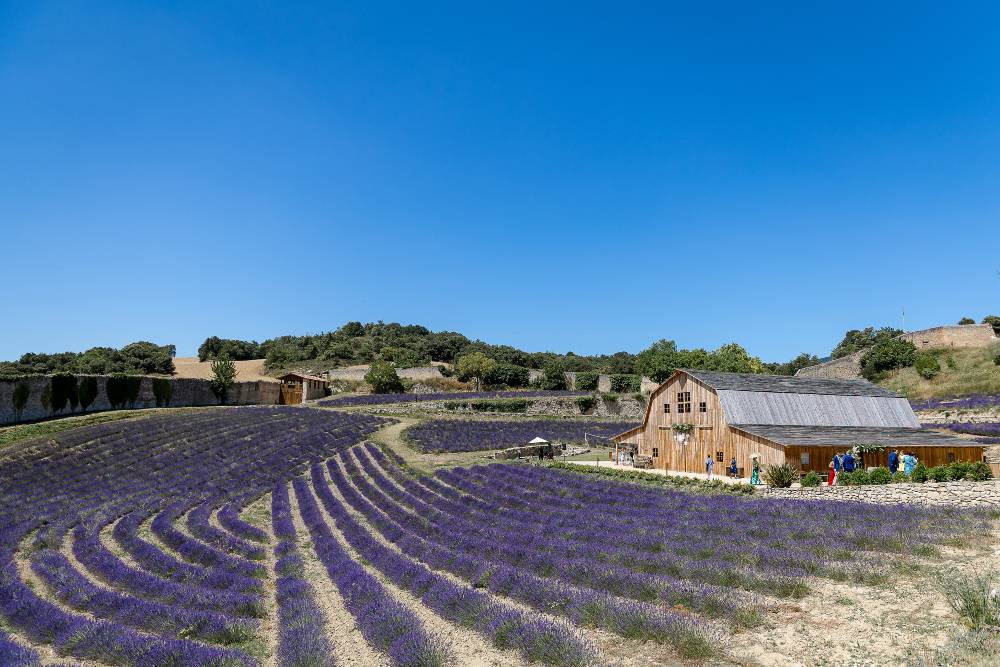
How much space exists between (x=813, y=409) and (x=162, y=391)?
1944 inches

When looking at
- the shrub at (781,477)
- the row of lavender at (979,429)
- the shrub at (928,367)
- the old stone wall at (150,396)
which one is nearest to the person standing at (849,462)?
the shrub at (781,477)

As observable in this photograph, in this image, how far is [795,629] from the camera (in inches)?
311

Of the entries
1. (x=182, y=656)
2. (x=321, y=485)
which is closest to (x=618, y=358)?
(x=321, y=485)

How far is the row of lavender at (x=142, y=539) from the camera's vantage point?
A: 8.95 metres

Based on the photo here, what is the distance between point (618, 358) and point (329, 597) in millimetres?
101226

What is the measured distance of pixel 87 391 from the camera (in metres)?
44.1

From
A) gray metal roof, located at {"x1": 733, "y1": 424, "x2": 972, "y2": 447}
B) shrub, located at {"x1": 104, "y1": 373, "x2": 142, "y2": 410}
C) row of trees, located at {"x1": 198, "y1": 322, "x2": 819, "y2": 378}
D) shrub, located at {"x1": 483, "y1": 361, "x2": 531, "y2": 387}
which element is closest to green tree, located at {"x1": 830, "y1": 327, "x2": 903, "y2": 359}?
row of trees, located at {"x1": 198, "y1": 322, "x2": 819, "y2": 378}

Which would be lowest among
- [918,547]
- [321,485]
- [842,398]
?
[321,485]

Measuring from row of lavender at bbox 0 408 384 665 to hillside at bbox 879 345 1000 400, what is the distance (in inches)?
1976

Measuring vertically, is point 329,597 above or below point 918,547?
below

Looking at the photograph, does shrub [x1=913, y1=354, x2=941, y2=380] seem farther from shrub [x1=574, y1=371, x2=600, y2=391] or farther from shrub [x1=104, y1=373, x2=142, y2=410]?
shrub [x1=104, y1=373, x2=142, y2=410]

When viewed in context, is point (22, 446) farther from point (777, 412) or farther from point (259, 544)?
point (777, 412)

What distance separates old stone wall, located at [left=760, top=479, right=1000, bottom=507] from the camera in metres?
16.0

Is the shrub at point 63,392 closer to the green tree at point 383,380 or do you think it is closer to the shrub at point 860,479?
the green tree at point 383,380
